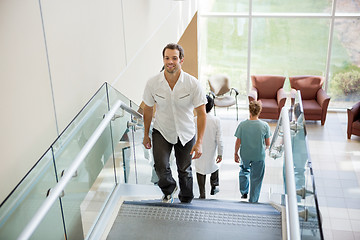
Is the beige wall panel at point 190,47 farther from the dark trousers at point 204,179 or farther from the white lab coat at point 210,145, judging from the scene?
the white lab coat at point 210,145

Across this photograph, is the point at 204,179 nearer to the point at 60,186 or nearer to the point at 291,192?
the point at 291,192

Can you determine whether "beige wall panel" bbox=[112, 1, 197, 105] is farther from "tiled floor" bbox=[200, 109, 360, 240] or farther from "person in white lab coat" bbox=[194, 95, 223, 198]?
"tiled floor" bbox=[200, 109, 360, 240]

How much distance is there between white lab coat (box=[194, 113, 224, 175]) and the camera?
233 inches

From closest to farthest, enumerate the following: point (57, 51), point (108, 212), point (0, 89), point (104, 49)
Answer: point (0, 89) < point (57, 51) < point (108, 212) < point (104, 49)

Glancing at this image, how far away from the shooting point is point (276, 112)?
11.5m

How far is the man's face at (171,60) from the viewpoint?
415cm

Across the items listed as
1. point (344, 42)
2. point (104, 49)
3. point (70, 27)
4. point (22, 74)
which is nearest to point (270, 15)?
point (344, 42)

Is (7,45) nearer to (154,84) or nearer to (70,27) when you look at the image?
(70,27)

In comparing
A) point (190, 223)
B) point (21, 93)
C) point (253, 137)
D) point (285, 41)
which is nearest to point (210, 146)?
point (253, 137)

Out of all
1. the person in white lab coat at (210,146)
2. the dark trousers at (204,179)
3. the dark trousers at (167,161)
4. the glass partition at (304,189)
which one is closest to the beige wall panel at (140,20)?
the person in white lab coat at (210,146)

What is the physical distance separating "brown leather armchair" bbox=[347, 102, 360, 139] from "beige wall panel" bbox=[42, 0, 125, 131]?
7.04 meters

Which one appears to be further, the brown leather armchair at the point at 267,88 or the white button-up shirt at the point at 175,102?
the brown leather armchair at the point at 267,88

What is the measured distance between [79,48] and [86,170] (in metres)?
1.21

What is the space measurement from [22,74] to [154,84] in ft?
4.90
